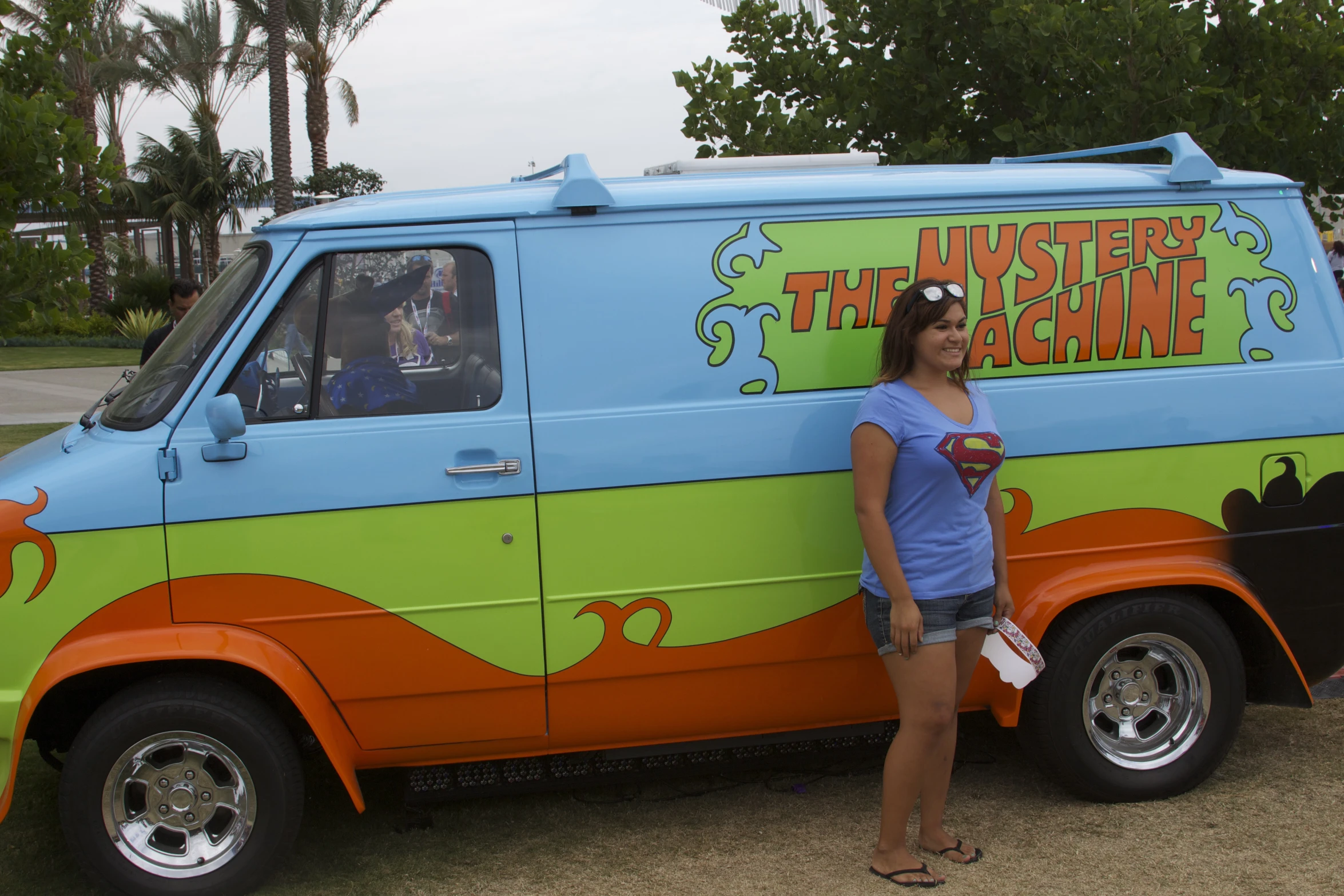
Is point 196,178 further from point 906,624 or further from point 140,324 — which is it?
point 906,624

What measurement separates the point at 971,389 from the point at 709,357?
84cm

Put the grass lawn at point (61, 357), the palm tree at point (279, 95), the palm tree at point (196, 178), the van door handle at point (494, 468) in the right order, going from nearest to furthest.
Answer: the van door handle at point (494, 468), the grass lawn at point (61, 357), the palm tree at point (279, 95), the palm tree at point (196, 178)

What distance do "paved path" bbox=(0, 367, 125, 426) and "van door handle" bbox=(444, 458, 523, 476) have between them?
9.62 metres

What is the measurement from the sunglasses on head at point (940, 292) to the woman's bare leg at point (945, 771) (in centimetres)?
104

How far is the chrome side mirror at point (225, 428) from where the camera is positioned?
3.14 metres

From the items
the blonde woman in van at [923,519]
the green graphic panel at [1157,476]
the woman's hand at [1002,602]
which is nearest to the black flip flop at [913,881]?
the blonde woman in van at [923,519]

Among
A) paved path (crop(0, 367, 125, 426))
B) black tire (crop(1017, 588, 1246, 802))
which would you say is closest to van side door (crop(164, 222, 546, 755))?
black tire (crop(1017, 588, 1246, 802))

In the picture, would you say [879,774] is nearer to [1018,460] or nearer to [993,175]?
[1018,460]

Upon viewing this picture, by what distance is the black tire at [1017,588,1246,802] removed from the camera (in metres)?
3.79

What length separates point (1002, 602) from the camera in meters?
3.48

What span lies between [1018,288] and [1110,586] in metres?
1.07

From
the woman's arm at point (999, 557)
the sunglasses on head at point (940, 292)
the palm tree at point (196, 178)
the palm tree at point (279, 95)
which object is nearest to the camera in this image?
the sunglasses on head at point (940, 292)

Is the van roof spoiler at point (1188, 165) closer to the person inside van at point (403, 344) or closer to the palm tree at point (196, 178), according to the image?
the person inside van at point (403, 344)

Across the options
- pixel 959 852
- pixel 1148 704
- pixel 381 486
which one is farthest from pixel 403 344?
pixel 1148 704
